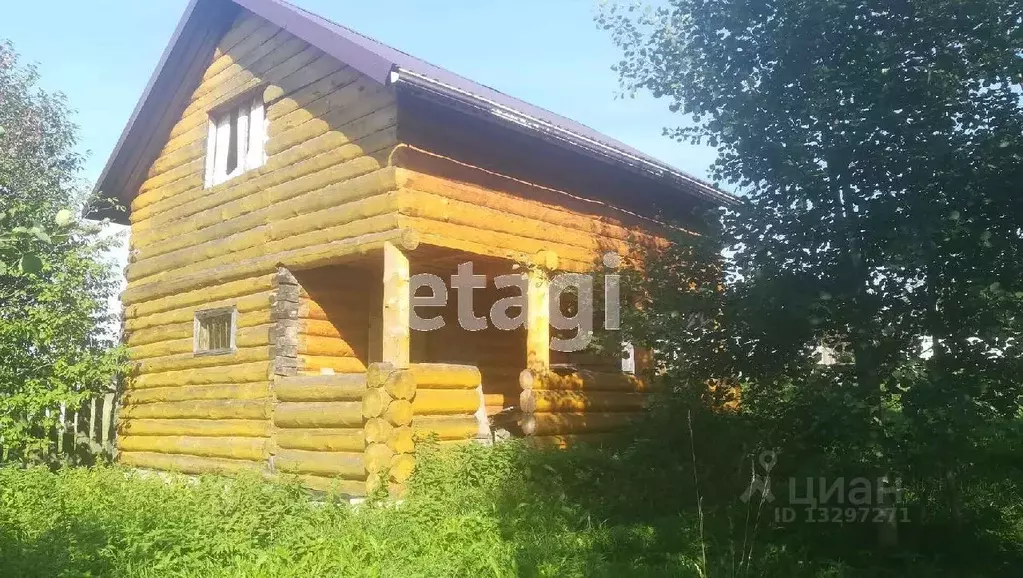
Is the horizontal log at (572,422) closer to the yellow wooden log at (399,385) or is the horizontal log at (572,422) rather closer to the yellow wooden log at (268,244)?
the yellow wooden log at (399,385)

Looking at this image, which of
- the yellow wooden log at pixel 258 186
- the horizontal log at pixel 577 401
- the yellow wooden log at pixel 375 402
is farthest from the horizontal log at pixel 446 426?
the yellow wooden log at pixel 258 186

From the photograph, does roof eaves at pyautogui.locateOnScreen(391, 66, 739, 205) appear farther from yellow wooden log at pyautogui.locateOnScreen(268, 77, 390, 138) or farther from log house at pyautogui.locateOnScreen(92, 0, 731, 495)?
yellow wooden log at pyautogui.locateOnScreen(268, 77, 390, 138)

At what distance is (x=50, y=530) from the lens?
7.30 m

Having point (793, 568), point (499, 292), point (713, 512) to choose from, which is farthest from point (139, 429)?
point (793, 568)

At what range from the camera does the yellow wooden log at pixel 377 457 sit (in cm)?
834

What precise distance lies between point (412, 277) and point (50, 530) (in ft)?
18.3

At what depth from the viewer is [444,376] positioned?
372 inches

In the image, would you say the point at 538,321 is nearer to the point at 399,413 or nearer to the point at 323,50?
the point at 399,413

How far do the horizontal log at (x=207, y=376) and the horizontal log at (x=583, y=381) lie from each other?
3363mm

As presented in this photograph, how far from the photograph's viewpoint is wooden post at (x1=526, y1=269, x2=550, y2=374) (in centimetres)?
1016

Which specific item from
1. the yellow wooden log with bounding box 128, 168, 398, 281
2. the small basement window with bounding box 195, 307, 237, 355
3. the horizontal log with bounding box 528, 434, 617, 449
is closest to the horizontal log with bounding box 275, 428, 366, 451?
the small basement window with bounding box 195, 307, 237, 355

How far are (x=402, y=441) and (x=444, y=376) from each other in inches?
45.7

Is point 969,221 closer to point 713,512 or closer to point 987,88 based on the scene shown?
point 987,88

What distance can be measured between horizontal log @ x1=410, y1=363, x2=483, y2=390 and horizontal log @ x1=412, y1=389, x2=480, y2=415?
0.22ft
